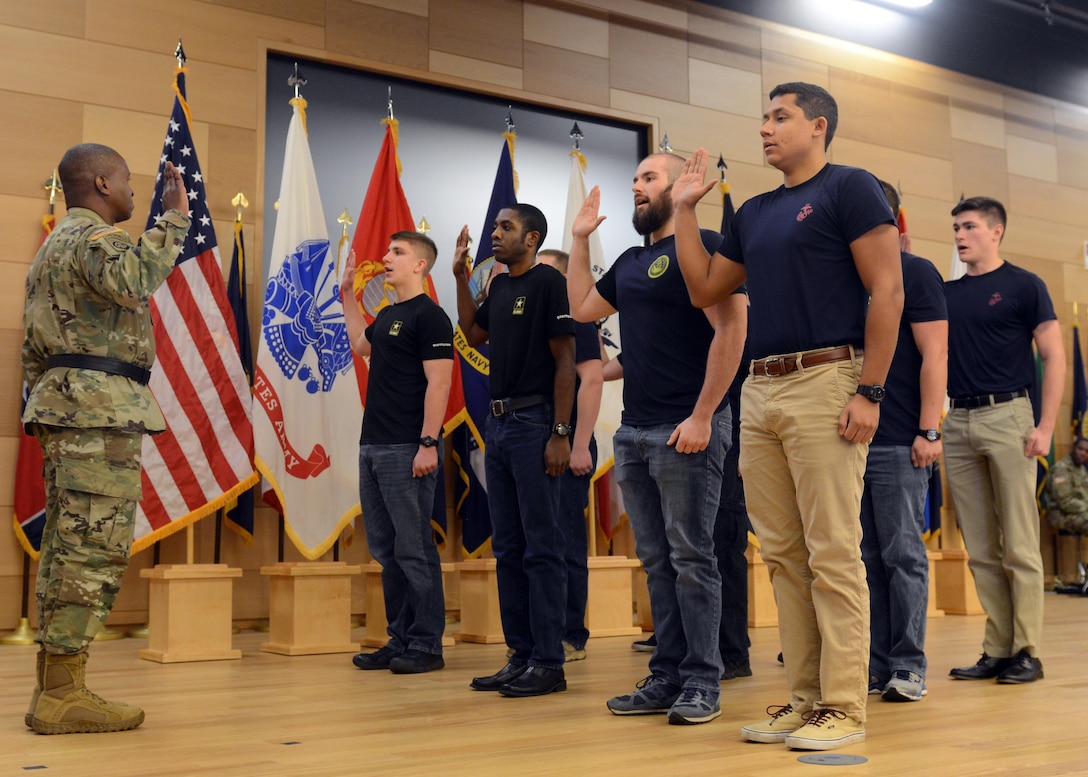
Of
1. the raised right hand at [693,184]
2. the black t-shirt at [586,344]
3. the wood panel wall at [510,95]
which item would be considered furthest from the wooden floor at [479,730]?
the wood panel wall at [510,95]

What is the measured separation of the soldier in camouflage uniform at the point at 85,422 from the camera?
8.96 ft

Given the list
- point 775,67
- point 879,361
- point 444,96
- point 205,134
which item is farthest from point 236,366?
point 775,67

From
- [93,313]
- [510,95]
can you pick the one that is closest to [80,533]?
[93,313]

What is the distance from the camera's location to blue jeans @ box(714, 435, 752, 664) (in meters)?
3.76

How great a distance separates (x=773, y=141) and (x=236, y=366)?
3.14 metres

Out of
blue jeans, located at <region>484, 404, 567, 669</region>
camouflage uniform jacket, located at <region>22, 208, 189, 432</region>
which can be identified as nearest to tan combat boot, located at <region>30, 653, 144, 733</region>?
camouflage uniform jacket, located at <region>22, 208, 189, 432</region>

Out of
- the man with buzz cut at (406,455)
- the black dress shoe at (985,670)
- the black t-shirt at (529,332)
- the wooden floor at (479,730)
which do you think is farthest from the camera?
the man with buzz cut at (406,455)

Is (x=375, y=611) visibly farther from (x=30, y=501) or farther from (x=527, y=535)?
(x=30, y=501)

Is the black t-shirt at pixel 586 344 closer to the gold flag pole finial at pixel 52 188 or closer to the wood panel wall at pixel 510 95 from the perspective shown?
the wood panel wall at pixel 510 95

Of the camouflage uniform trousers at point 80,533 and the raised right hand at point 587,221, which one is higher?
the raised right hand at point 587,221

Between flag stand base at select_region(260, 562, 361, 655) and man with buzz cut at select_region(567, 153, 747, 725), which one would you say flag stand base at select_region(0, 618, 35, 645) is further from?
man with buzz cut at select_region(567, 153, 747, 725)

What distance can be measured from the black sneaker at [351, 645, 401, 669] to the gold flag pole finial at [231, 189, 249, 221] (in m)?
2.55

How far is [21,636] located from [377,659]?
6.33 ft

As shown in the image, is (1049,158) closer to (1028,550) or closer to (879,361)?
(1028,550)
